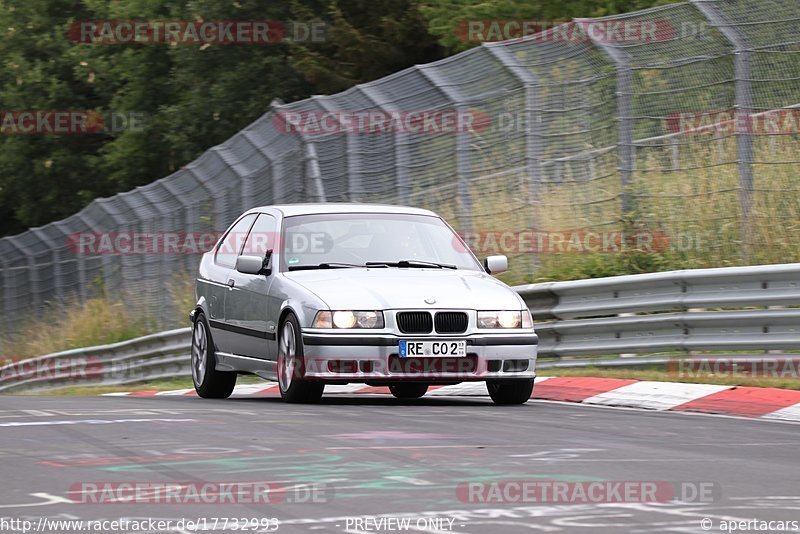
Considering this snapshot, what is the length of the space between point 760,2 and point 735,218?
79.8 inches

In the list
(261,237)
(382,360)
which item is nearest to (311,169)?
(261,237)

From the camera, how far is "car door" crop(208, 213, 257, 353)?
42.3 ft

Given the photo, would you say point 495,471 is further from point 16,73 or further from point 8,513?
point 16,73

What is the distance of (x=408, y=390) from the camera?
13.3m

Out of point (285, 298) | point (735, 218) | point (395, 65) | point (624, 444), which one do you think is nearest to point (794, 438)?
point (624, 444)

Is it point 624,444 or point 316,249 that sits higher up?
point 316,249

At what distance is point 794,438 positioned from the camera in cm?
891

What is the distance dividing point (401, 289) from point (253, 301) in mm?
1542

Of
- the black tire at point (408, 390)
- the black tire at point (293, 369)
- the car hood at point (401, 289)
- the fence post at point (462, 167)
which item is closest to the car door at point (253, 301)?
the black tire at point (293, 369)

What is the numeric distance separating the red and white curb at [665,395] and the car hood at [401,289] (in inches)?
42.7

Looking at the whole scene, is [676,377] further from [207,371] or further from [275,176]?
[275,176]

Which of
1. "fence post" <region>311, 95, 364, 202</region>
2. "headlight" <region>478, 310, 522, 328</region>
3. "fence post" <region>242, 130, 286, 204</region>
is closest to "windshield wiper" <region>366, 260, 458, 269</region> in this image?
"headlight" <region>478, 310, 522, 328</region>

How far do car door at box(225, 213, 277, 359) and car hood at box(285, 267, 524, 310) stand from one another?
0.45 m

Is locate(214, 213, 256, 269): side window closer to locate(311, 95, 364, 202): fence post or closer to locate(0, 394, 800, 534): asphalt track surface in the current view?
locate(0, 394, 800, 534): asphalt track surface
